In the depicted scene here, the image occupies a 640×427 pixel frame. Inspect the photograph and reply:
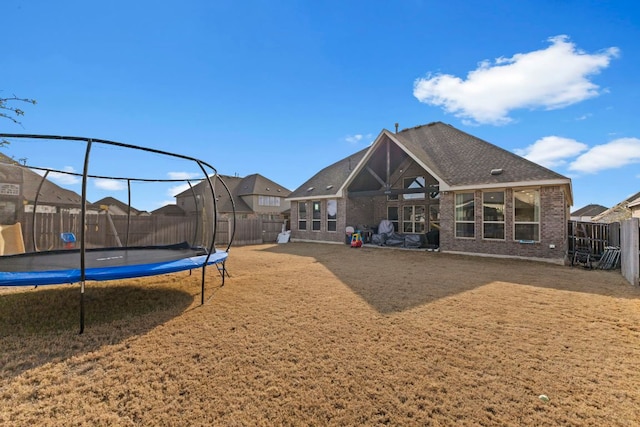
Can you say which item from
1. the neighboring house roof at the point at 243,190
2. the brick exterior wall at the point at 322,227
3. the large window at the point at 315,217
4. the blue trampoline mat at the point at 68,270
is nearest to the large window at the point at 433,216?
the brick exterior wall at the point at 322,227

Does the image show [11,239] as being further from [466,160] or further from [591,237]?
[591,237]

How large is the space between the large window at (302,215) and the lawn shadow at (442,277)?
25.6 feet

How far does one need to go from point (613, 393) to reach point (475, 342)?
1.13 meters

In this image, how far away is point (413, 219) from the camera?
15.2m

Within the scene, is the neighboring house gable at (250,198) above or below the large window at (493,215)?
above

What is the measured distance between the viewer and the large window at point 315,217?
669 inches

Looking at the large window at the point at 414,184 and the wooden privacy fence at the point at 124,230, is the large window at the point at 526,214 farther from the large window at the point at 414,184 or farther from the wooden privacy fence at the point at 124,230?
the wooden privacy fence at the point at 124,230

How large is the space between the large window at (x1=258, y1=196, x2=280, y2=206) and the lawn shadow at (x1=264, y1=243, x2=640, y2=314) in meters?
22.7

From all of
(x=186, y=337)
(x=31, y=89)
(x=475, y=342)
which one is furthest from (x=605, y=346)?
(x=31, y=89)

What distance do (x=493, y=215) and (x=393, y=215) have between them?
5844 mm

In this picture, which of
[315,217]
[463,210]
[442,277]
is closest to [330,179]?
[315,217]

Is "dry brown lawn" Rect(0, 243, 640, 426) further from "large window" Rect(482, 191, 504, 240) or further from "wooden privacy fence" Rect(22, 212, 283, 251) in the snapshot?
"large window" Rect(482, 191, 504, 240)

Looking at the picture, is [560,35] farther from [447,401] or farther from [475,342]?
[447,401]

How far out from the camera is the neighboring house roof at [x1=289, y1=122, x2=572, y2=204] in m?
10.2
